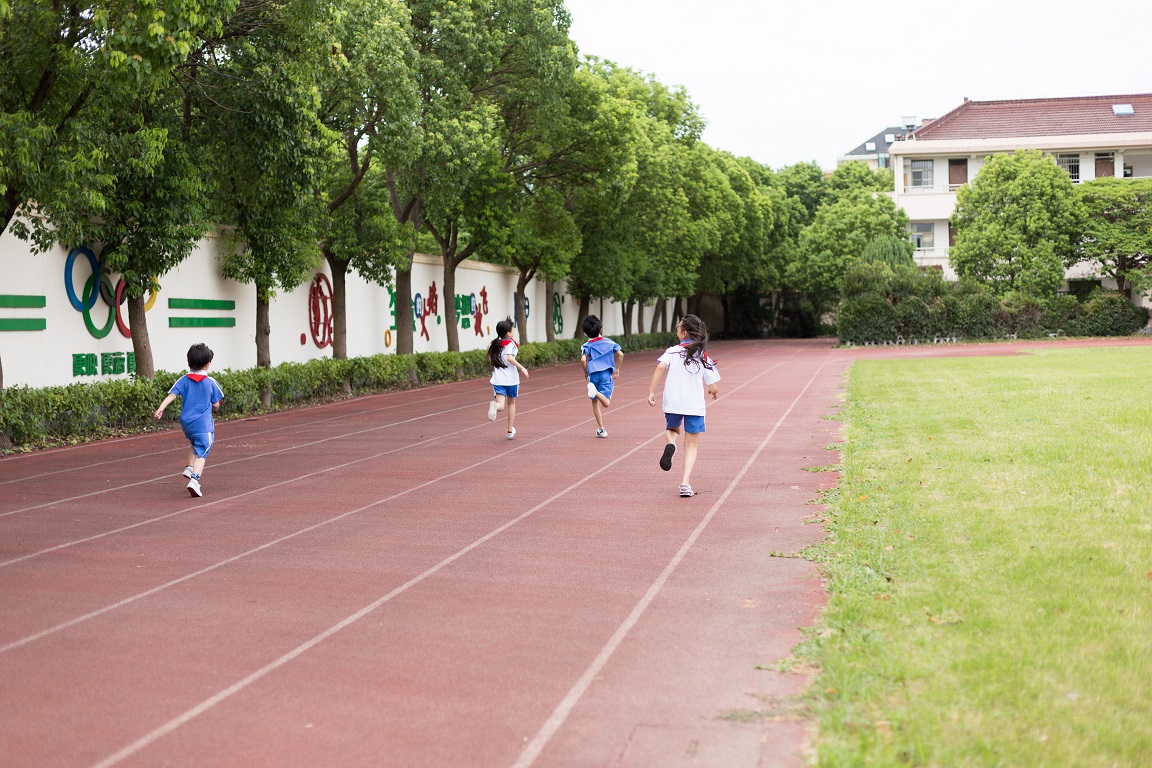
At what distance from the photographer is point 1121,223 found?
45.6 m

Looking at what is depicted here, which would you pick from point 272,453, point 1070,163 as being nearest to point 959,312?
point 1070,163

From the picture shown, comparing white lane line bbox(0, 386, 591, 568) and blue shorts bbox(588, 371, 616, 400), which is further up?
blue shorts bbox(588, 371, 616, 400)

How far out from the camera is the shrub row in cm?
4497

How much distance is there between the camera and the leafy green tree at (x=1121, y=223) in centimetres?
4494

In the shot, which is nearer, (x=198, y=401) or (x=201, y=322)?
(x=198, y=401)

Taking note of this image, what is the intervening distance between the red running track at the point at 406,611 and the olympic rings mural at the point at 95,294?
15.8 feet

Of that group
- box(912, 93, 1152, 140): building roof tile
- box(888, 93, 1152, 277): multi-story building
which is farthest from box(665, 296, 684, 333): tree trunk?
box(912, 93, 1152, 140): building roof tile

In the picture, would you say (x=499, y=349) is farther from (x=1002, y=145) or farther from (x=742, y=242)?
(x=1002, y=145)

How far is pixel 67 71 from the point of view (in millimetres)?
12797

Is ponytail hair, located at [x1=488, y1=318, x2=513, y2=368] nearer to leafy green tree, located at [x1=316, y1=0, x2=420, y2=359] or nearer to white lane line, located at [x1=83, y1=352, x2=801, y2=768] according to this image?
leafy green tree, located at [x1=316, y1=0, x2=420, y2=359]

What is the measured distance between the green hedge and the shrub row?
20.9 metres

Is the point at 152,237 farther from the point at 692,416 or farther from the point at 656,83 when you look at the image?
the point at 656,83

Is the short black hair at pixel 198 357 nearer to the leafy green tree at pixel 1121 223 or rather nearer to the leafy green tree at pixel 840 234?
the leafy green tree at pixel 1121 223

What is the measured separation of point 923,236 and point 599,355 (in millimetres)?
46190
